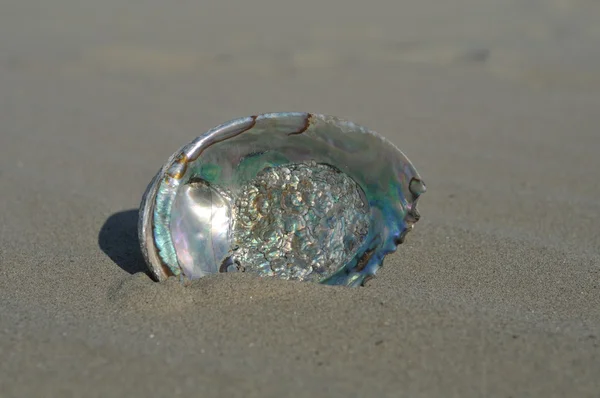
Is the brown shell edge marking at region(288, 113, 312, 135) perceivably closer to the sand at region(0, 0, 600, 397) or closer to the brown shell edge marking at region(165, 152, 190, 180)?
the brown shell edge marking at region(165, 152, 190, 180)

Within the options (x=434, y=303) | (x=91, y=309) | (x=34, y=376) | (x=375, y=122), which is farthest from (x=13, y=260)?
(x=375, y=122)

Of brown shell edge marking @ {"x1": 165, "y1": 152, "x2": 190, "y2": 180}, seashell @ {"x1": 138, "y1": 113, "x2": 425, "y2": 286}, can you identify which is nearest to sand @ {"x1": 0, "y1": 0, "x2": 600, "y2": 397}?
seashell @ {"x1": 138, "y1": 113, "x2": 425, "y2": 286}

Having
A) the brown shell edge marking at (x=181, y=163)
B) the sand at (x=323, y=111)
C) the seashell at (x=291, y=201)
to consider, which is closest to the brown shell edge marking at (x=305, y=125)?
the seashell at (x=291, y=201)

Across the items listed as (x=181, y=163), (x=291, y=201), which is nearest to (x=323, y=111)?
(x=291, y=201)

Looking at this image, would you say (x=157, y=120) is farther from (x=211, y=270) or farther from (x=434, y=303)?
(x=434, y=303)

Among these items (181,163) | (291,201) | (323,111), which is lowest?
(323,111)

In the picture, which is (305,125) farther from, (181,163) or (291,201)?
(181,163)
